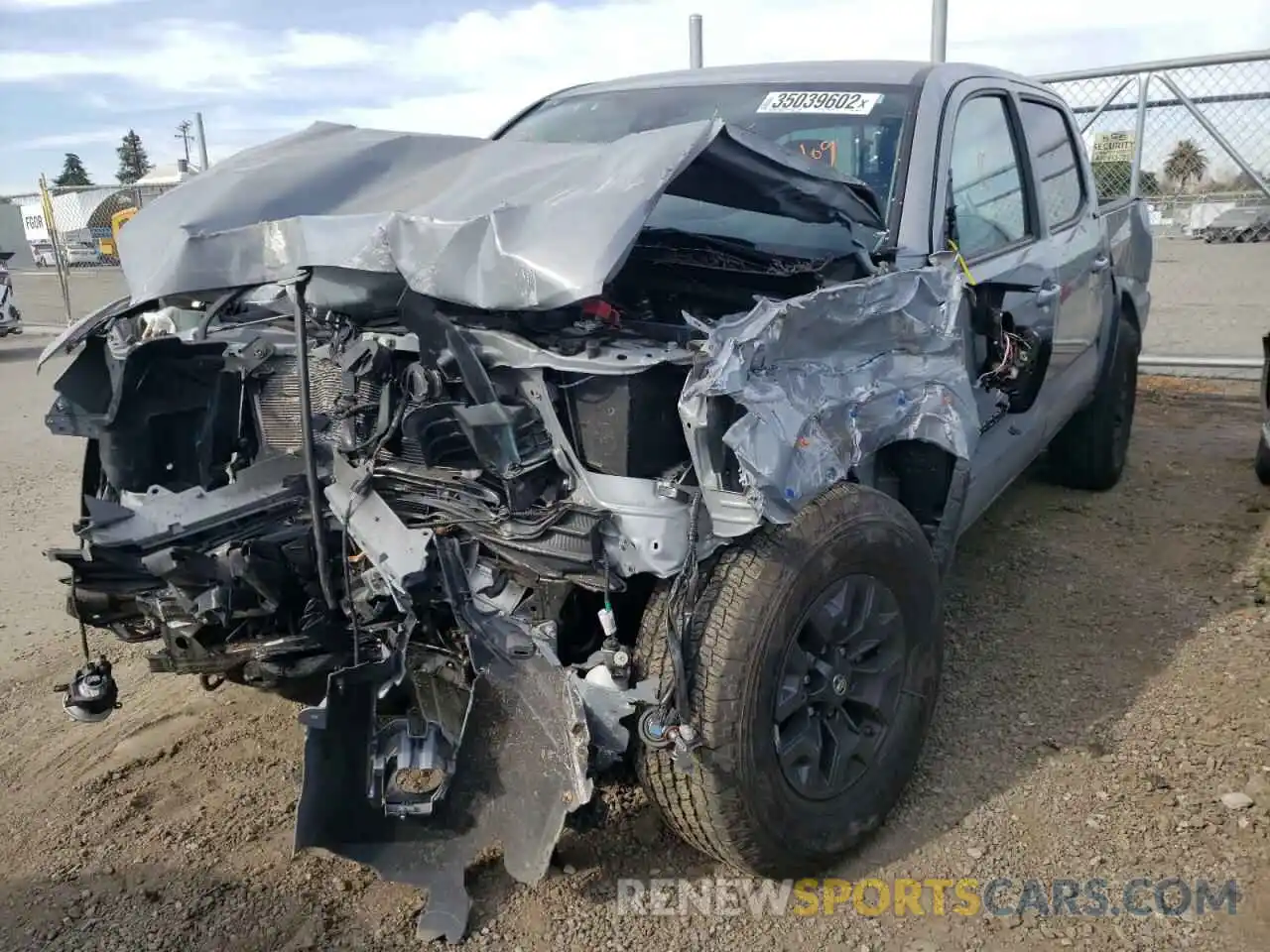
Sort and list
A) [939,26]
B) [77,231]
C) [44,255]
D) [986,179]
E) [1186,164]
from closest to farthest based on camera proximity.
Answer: [986,179], [939,26], [1186,164], [77,231], [44,255]

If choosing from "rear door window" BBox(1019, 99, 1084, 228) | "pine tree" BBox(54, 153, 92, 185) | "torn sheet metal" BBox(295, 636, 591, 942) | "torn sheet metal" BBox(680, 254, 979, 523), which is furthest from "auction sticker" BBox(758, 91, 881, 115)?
"pine tree" BBox(54, 153, 92, 185)

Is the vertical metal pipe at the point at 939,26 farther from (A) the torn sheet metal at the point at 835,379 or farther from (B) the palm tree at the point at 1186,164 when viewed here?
(A) the torn sheet metal at the point at 835,379

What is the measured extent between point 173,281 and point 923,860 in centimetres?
246

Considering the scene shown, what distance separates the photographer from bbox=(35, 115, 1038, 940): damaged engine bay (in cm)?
232

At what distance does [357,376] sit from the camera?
262 centimetres

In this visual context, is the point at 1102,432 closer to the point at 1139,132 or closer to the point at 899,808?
the point at 899,808

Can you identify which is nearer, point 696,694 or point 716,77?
point 696,694

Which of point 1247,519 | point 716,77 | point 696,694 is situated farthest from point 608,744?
point 1247,519

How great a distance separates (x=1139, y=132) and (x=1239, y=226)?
3832mm

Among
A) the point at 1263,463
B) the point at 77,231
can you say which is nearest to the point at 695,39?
the point at 1263,463

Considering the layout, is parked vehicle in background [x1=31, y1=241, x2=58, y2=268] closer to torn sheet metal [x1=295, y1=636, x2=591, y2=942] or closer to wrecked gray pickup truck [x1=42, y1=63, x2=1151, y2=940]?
wrecked gray pickup truck [x1=42, y1=63, x2=1151, y2=940]

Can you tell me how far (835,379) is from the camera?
8.49ft

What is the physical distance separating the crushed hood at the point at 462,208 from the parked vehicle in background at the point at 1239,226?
759 cm

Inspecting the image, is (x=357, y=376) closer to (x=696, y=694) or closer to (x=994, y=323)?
(x=696, y=694)
